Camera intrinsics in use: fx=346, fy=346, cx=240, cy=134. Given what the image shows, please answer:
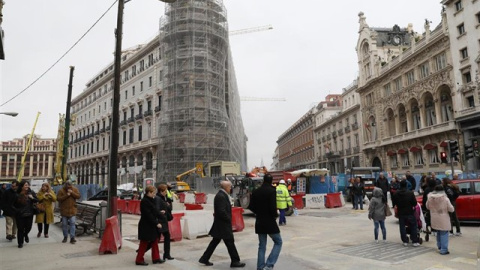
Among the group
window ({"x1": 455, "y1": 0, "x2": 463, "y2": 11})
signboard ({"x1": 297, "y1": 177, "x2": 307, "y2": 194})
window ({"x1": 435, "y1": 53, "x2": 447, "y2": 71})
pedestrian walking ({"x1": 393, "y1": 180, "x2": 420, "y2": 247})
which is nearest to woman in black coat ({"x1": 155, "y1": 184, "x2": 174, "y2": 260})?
pedestrian walking ({"x1": 393, "y1": 180, "x2": 420, "y2": 247})

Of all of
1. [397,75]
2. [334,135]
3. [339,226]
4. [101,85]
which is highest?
[101,85]

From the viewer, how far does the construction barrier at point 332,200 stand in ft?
69.2

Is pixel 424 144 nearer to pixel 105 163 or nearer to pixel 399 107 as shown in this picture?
pixel 399 107

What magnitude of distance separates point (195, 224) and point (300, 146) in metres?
77.4

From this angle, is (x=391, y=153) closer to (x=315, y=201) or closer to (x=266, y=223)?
(x=315, y=201)

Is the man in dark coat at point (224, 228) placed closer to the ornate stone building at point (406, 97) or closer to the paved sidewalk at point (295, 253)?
the paved sidewalk at point (295, 253)

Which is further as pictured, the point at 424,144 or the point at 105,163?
the point at 105,163

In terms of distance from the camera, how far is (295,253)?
27.0 feet

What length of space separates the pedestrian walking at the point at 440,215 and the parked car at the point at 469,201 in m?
3.57

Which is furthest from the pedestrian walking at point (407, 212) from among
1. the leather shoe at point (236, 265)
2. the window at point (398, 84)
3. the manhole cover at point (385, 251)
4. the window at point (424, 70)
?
the window at point (398, 84)

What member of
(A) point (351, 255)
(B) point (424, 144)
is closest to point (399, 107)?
(B) point (424, 144)

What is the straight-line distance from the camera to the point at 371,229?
11.8m

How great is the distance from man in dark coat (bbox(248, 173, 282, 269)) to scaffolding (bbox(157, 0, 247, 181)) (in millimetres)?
32638

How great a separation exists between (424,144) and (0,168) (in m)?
156
